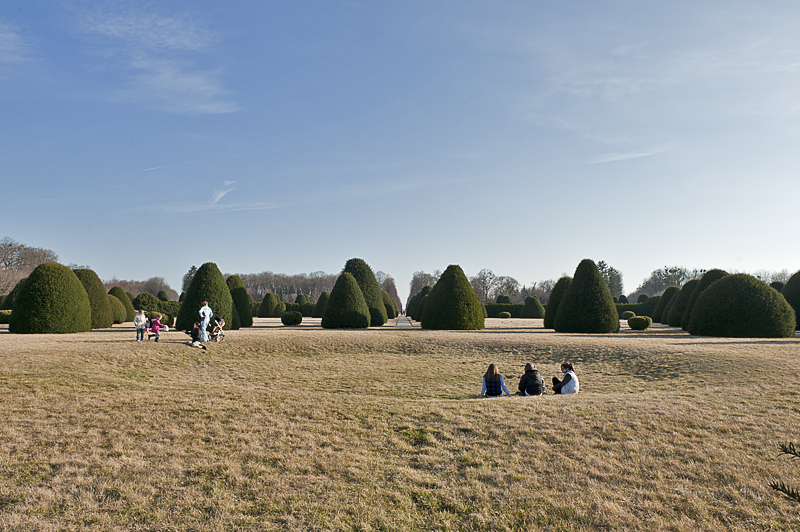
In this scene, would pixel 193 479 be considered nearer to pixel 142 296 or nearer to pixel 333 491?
pixel 333 491

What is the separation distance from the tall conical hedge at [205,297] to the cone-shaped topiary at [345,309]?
5.51 meters

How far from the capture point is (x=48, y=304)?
19.4 metres

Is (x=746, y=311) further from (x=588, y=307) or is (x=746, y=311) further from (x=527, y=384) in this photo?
(x=527, y=384)

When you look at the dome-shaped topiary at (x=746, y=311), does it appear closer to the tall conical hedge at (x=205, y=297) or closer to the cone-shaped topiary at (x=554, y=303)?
the cone-shaped topiary at (x=554, y=303)

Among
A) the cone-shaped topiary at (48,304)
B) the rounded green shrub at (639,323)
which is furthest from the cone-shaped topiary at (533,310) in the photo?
the cone-shaped topiary at (48,304)

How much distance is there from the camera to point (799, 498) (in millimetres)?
2006

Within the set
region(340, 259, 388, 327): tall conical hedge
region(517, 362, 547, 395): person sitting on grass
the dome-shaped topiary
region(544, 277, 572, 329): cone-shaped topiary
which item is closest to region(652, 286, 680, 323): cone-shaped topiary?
region(544, 277, 572, 329): cone-shaped topiary

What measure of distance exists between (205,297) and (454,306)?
40.9 feet

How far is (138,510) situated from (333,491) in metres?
2.05

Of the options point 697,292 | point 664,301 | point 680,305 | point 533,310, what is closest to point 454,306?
point 697,292

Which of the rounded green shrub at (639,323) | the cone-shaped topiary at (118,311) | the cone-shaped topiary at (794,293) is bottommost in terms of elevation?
the rounded green shrub at (639,323)

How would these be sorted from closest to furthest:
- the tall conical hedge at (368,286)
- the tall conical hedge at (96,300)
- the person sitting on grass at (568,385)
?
the person sitting on grass at (568,385) → the tall conical hedge at (96,300) → the tall conical hedge at (368,286)

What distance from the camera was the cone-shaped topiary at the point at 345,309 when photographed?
25922mm

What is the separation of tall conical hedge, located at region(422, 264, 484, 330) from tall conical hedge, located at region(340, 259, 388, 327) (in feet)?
20.8
